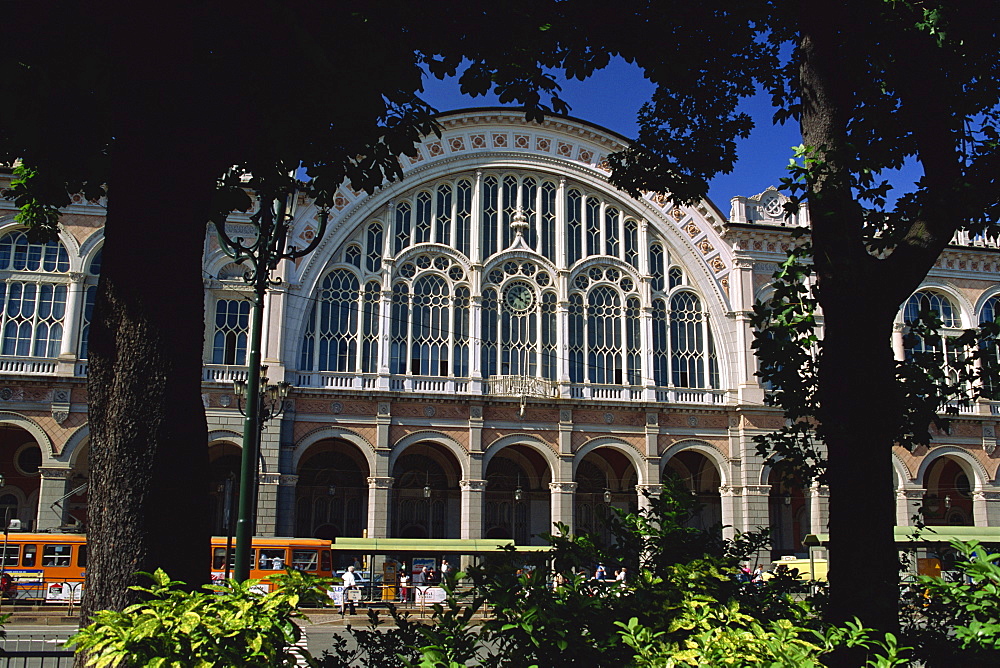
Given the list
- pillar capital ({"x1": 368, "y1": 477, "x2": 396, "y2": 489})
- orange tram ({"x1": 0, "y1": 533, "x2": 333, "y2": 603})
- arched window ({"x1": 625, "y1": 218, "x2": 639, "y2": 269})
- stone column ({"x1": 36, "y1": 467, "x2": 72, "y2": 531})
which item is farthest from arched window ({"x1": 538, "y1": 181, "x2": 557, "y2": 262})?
stone column ({"x1": 36, "y1": 467, "x2": 72, "y2": 531})

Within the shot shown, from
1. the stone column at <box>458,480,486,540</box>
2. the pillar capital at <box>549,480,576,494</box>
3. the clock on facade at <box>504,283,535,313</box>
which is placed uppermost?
the clock on facade at <box>504,283,535,313</box>

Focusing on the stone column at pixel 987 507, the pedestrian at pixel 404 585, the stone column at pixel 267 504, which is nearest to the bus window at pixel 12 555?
the stone column at pixel 267 504

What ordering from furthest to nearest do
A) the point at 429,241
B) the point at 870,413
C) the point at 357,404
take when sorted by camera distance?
the point at 429,241 → the point at 357,404 → the point at 870,413

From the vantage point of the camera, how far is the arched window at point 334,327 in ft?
103

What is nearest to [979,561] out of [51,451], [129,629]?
[129,629]

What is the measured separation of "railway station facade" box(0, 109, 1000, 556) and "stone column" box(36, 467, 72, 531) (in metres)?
0.06

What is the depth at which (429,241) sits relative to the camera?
33.4 metres

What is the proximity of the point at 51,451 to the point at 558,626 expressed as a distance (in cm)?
2780

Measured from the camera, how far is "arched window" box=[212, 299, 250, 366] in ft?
101

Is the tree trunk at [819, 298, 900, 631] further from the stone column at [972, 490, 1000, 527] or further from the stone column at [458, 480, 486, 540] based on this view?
the stone column at [972, 490, 1000, 527]

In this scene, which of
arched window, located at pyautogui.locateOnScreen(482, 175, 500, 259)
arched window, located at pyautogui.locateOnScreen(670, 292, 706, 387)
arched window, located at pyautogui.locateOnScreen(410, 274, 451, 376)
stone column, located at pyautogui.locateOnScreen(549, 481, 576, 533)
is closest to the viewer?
stone column, located at pyautogui.locateOnScreen(549, 481, 576, 533)

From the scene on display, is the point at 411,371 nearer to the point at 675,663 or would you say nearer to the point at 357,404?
the point at 357,404

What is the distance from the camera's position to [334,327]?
3195cm

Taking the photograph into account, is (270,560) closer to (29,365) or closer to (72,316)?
(29,365)
